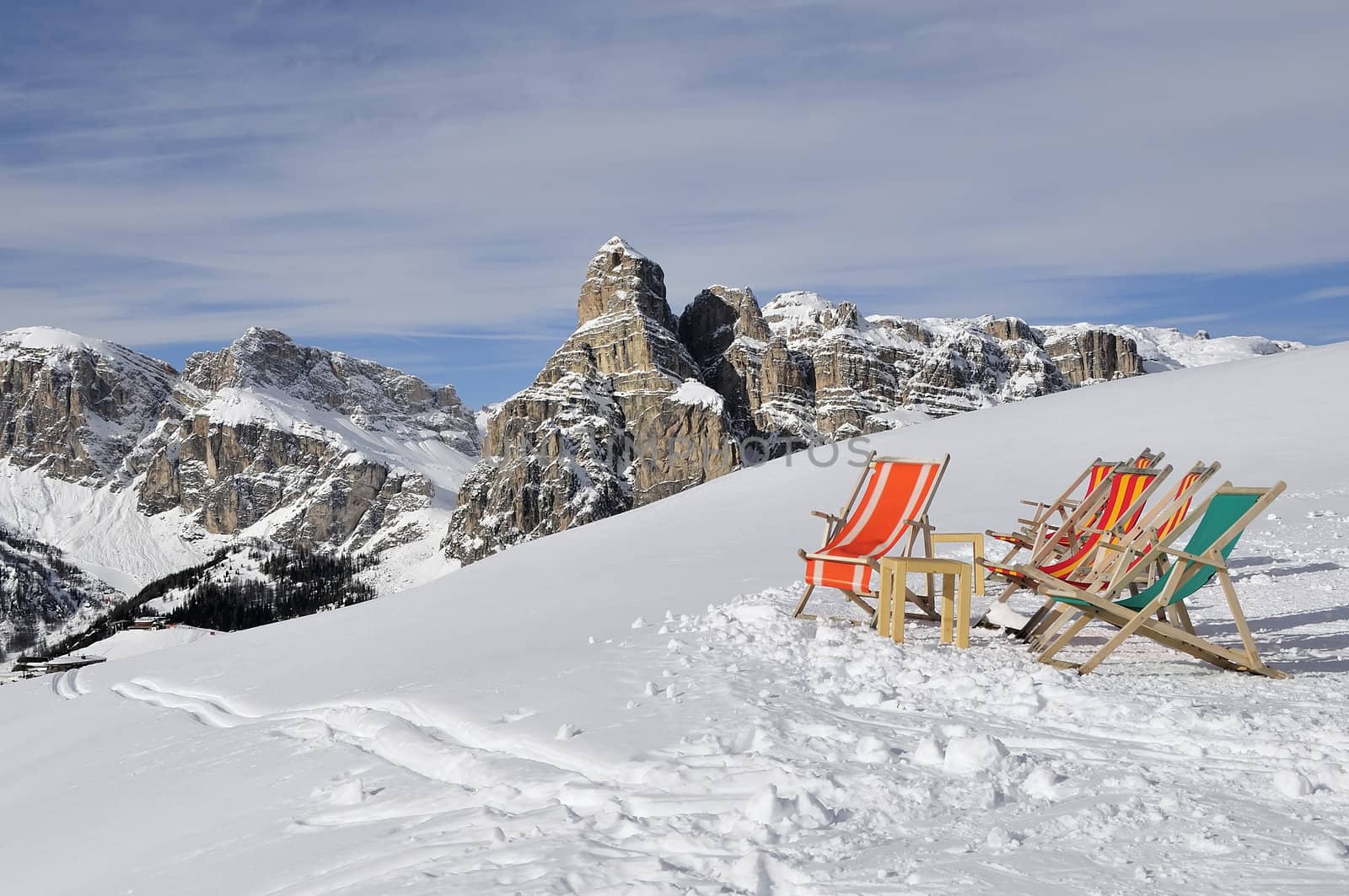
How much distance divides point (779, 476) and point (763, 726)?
1119 centimetres

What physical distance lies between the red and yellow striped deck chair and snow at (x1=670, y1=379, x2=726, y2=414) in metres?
179

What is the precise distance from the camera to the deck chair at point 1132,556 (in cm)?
589

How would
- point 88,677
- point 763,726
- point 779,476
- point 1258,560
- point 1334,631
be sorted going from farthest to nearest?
point 779,476 → point 88,677 → point 1258,560 → point 1334,631 → point 763,726

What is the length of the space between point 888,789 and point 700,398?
184751 millimetres

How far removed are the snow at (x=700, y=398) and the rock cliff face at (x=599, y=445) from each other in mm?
166

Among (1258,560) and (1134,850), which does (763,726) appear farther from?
(1258,560)

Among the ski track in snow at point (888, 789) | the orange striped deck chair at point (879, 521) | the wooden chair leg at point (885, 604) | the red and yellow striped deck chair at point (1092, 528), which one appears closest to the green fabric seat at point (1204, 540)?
the ski track in snow at point (888, 789)

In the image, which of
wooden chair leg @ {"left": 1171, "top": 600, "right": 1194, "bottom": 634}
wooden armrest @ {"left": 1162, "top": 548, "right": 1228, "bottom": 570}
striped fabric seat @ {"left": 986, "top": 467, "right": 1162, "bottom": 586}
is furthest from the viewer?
striped fabric seat @ {"left": 986, "top": 467, "right": 1162, "bottom": 586}

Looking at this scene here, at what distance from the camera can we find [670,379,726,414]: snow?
187875 mm

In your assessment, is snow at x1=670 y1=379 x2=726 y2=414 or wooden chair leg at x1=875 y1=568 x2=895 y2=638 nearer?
wooden chair leg at x1=875 y1=568 x2=895 y2=638

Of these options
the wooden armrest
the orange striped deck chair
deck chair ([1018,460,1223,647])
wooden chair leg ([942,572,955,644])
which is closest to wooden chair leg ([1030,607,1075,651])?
deck chair ([1018,460,1223,647])

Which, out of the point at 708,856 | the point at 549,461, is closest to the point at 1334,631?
the point at 708,856

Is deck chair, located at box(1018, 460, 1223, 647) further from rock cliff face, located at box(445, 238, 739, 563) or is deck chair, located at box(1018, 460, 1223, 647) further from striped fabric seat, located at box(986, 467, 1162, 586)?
rock cliff face, located at box(445, 238, 739, 563)

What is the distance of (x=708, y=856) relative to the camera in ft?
9.91
